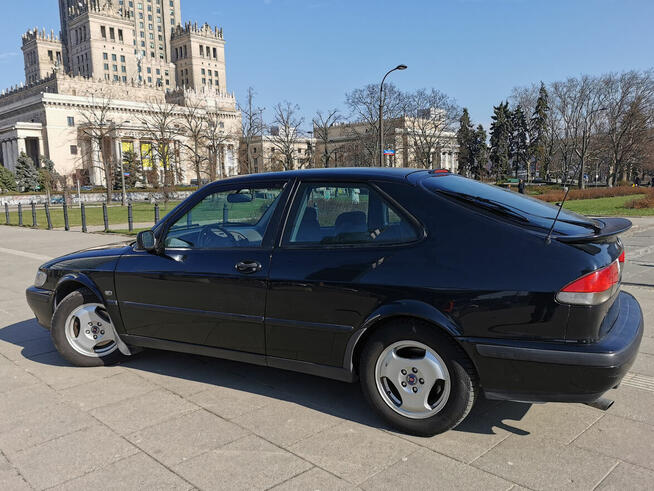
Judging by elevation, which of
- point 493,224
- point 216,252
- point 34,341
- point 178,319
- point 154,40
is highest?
point 154,40

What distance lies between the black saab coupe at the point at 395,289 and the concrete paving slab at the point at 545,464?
1.02 feet

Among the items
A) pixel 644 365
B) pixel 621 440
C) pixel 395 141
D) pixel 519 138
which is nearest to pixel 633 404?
pixel 621 440

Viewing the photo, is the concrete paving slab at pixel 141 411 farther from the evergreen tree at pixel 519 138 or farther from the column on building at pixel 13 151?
the column on building at pixel 13 151

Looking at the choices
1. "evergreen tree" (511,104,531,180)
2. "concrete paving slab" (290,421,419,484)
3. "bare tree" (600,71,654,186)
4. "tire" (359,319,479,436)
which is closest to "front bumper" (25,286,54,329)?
"concrete paving slab" (290,421,419,484)

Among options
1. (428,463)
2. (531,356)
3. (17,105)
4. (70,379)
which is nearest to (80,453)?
(70,379)

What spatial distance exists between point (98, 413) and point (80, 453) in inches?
22.3

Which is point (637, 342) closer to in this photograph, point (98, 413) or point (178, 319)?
point (178, 319)

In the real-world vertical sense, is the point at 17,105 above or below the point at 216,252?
above

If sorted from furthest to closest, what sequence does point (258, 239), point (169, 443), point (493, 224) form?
point (258, 239) < point (169, 443) < point (493, 224)

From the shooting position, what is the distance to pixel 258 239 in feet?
11.7

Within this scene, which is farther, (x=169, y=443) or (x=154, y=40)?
(x=154, y=40)

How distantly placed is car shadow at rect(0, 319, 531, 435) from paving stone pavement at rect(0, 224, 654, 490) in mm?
14

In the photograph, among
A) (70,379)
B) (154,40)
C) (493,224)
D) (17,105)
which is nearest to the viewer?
(493,224)

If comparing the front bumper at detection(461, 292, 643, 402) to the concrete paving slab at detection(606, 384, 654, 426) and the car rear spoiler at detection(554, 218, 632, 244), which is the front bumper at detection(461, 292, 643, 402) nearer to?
the car rear spoiler at detection(554, 218, 632, 244)
